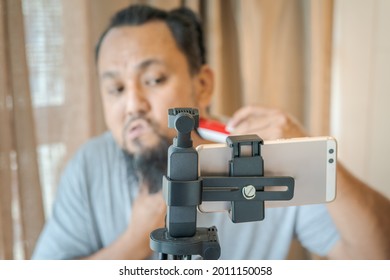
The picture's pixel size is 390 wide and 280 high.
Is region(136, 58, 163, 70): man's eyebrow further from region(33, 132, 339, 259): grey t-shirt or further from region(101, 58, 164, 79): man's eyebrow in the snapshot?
region(33, 132, 339, 259): grey t-shirt

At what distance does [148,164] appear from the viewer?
40.1 inches

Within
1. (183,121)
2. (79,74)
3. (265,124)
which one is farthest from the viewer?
(79,74)

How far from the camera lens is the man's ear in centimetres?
103

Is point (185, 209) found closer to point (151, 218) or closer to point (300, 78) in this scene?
point (151, 218)

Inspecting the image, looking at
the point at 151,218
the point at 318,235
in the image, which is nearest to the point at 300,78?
the point at 318,235

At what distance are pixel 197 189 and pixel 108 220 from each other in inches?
20.4

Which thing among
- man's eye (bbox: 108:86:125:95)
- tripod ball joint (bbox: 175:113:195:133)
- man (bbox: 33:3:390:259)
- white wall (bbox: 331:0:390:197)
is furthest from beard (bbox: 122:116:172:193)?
tripod ball joint (bbox: 175:113:195:133)

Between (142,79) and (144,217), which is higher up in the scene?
(142,79)

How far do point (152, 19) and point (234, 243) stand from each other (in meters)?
0.49

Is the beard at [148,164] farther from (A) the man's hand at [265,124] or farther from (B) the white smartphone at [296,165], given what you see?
(B) the white smartphone at [296,165]

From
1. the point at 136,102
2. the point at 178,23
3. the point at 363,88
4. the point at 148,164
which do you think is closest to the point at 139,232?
the point at 148,164

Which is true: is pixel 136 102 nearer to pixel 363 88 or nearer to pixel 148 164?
pixel 148 164

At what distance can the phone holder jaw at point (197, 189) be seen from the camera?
21.3 inches

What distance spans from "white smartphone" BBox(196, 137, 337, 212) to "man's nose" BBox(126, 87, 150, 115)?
437mm
